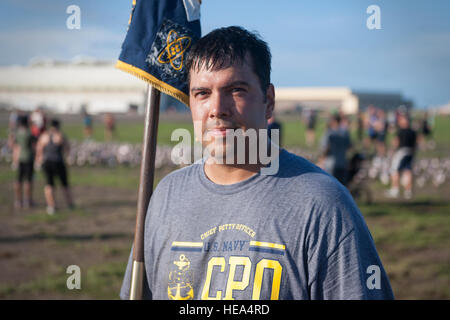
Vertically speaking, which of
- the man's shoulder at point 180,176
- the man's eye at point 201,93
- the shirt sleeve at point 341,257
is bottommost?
the shirt sleeve at point 341,257

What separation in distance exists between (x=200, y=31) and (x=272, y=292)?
5.15ft

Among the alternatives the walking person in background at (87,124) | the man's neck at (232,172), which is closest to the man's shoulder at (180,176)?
the man's neck at (232,172)

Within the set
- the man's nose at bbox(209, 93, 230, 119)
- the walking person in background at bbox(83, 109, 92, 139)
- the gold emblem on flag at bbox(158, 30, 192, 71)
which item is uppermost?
the walking person in background at bbox(83, 109, 92, 139)

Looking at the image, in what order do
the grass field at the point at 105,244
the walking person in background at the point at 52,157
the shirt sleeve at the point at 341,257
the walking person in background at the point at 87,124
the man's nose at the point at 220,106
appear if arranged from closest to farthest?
the shirt sleeve at the point at 341,257, the man's nose at the point at 220,106, the grass field at the point at 105,244, the walking person in background at the point at 52,157, the walking person in background at the point at 87,124

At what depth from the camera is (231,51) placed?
2.19 m

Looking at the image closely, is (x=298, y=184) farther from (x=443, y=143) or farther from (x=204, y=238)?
(x=443, y=143)

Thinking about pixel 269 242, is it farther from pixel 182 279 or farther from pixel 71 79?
pixel 71 79

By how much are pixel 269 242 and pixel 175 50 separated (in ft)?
4.17

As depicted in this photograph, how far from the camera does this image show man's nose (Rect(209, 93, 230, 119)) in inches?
85.0

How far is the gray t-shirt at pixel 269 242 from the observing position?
6.45ft

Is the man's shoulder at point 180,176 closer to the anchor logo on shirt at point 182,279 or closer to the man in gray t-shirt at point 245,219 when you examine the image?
the man in gray t-shirt at point 245,219

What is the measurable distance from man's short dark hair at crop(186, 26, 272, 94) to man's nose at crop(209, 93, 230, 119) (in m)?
0.13

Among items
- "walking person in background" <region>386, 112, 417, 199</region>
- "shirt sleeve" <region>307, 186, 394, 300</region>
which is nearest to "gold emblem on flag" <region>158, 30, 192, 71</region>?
"shirt sleeve" <region>307, 186, 394, 300</region>

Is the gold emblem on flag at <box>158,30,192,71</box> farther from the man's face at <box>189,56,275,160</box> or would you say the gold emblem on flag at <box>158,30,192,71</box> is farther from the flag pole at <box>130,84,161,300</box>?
the man's face at <box>189,56,275,160</box>
